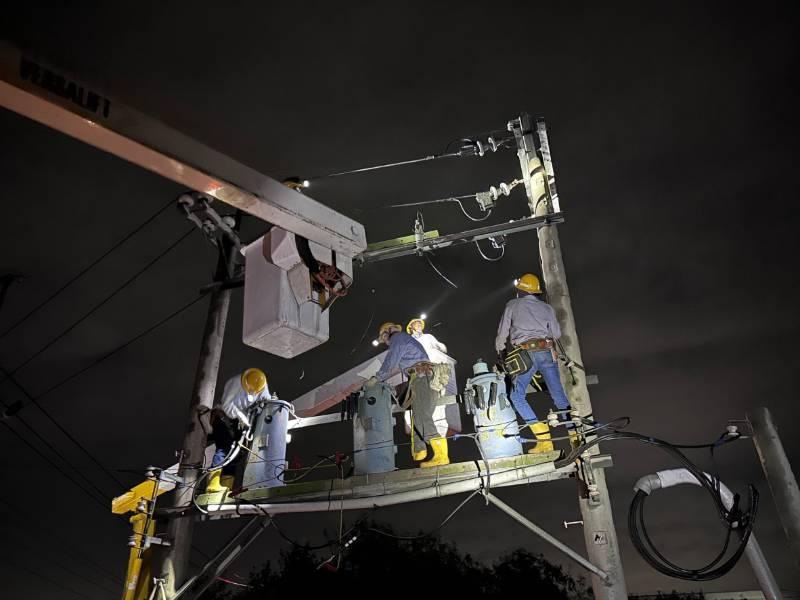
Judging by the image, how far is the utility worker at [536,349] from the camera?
732cm

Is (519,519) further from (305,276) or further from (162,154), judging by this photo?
(162,154)

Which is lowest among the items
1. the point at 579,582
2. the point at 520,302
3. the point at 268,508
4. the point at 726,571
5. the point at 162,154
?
the point at 726,571

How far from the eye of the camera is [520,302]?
25.5 feet

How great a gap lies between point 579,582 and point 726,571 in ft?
223

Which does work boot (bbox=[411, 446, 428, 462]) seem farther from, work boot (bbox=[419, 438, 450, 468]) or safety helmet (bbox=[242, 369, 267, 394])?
safety helmet (bbox=[242, 369, 267, 394])

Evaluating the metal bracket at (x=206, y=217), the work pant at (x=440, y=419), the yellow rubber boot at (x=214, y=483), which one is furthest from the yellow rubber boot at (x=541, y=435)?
the metal bracket at (x=206, y=217)

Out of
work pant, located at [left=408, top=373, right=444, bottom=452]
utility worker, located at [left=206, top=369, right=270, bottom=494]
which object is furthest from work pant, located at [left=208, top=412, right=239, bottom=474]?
work pant, located at [left=408, top=373, right=444, bottom=452]

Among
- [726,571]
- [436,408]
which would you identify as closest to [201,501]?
[436,408]

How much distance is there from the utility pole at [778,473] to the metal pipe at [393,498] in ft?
6.71

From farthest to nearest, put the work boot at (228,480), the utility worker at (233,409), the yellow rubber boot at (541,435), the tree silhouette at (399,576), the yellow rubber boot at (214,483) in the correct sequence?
the tree silhouette at (399,576)
the utility worker at (233,409)
the work boot at (228,480)
the yellow rubber boot at (214,483)
the yellow rubber boot at (541,435)

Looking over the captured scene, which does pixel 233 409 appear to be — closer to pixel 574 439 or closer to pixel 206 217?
pixel 206 217

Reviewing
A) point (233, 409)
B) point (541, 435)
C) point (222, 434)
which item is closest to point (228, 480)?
point (222, 434)

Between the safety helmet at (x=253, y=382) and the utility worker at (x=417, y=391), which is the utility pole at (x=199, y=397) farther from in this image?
the utility worker at (x=417, y=391)

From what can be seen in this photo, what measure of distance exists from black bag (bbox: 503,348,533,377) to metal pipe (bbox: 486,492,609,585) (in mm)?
1719
